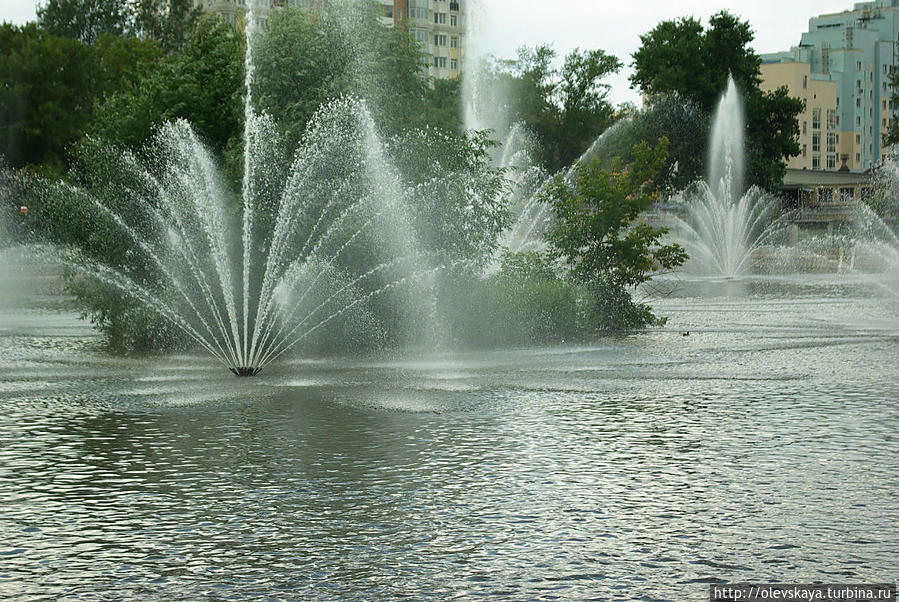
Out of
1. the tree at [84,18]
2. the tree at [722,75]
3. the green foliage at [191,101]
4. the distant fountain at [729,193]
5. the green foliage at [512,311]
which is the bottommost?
the green foliage at [512,311]

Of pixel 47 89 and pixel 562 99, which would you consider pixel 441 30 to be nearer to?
pixel 562 99

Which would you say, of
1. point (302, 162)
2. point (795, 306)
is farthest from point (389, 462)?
point (795, 306)

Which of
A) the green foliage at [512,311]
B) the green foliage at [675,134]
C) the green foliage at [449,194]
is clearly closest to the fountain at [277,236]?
the green foliage at [449,194]

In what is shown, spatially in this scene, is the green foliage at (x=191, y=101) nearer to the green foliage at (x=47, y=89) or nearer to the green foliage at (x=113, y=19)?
the green foliage at (x=47, y=89)

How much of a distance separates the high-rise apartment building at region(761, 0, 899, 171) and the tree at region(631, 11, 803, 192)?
265ft

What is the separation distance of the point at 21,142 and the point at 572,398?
57.1 metres

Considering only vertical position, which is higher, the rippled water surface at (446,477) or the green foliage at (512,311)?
the green foliage at (512,311)

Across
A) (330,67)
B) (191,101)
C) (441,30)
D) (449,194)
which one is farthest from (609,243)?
(441,30)

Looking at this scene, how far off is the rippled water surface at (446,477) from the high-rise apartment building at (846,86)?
14939cm

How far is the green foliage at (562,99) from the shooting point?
8456 cm

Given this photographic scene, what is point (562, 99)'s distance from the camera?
86.4 m

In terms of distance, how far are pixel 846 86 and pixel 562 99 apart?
9467 cm

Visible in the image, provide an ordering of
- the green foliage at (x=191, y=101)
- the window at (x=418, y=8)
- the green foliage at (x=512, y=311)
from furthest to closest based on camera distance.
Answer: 1. the window at (x=418, y=8)
2. the green foliage at (x=191, y=101)
3. the green foliage at (x=512, y=311)

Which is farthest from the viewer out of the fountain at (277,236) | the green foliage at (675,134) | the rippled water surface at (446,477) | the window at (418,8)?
the window at (418,8)
